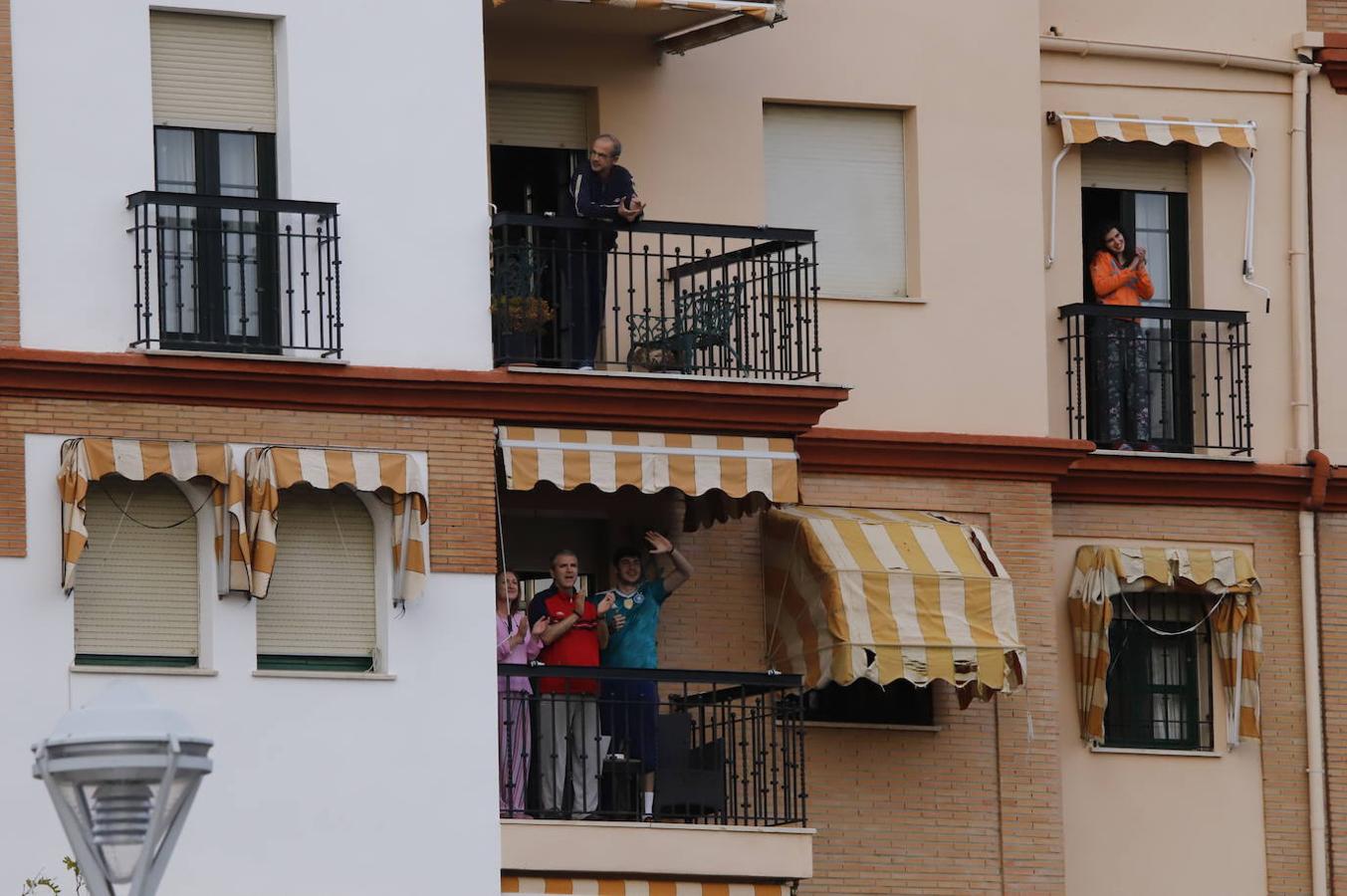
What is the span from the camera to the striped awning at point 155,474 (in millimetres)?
24000

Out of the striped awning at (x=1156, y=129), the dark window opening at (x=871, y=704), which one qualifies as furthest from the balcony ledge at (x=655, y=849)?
the striped awning at (x=1156, y=129)

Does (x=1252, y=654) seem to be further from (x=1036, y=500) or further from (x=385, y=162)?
(x=385, y=162)

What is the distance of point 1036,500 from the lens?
28.4 metres

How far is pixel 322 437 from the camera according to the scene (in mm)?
25000

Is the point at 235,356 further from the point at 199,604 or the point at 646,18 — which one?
the point at 646,18

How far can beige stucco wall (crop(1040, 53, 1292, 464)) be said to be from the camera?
29641 millimetres

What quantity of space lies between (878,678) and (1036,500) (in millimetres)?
2523

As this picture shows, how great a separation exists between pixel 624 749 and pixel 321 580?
92.8 inches

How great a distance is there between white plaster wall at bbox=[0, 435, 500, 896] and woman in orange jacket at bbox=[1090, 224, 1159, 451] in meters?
6.17

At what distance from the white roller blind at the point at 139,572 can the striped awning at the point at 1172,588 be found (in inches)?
292

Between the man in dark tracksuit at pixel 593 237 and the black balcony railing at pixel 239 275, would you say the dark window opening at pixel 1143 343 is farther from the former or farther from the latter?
the black balcony railing at pixel 239 275

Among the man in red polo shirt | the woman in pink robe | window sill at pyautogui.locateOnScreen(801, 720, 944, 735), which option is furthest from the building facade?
the woman in pink robe

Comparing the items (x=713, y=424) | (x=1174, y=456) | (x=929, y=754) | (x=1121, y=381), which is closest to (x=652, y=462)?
(x=713, y=424)

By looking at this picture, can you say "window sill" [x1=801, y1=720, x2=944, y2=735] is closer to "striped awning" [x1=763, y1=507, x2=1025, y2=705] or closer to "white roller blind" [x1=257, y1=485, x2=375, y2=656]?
"striped awning" [x1=763, y1=507, x2=1025, y2=705]
